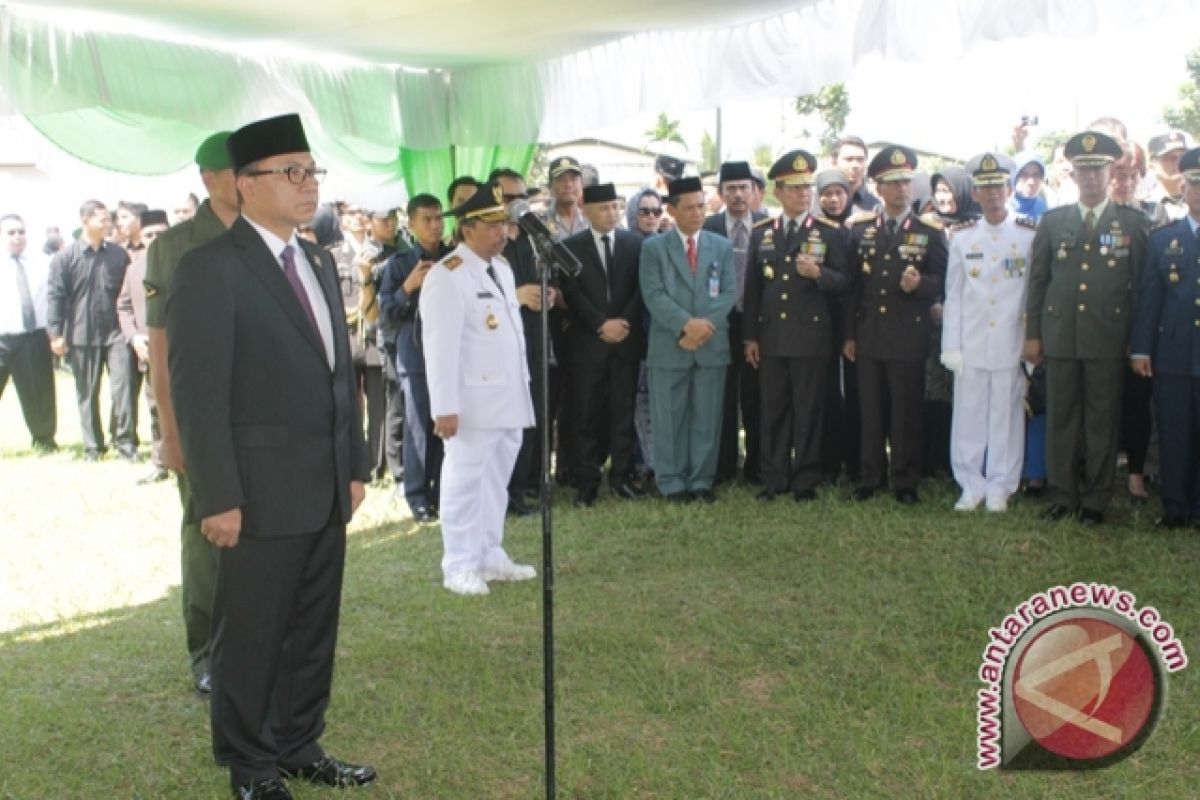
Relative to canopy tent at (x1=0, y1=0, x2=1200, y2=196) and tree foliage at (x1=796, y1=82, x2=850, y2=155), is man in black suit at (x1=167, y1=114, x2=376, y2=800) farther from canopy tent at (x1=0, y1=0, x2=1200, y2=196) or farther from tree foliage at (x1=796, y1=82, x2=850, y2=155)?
tree foliage at (x1=796, y1=82, x2=850, y2=155)

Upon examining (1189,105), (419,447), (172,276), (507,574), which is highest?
(1189,105)

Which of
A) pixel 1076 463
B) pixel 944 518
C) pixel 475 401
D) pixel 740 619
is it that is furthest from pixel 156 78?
pixel 1076 463

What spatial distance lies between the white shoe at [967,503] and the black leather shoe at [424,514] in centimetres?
298

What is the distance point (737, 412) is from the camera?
798cm

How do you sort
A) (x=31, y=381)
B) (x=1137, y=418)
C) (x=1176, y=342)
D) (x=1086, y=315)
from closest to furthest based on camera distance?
(x=1176, y=342)
(x=1086, y=315)
(x=1137, y=418)
(x=31, y=381)

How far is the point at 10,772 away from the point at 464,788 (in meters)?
1.40

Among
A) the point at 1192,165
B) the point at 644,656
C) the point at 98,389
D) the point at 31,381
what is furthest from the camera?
the point at 31,381

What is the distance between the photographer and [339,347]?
345 centimetres

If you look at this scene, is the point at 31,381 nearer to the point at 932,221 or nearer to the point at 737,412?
the point at 737,412

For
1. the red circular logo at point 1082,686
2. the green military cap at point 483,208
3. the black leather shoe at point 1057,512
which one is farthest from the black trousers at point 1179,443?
the green military cap at point 483,208

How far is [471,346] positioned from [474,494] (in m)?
0.67

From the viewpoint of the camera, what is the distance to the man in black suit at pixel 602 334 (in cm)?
747

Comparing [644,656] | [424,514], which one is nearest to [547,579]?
[644,656]

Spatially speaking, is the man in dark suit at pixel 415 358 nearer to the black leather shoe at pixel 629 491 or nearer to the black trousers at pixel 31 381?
the black leather shoe at pixel 629 491
